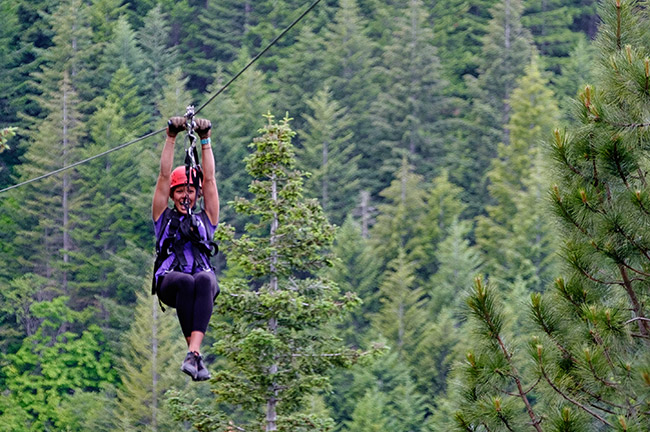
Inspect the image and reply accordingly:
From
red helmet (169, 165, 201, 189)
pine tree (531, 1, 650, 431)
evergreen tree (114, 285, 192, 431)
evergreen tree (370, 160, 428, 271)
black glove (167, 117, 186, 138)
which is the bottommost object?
evergreen tree (370, 160, 428, 271)

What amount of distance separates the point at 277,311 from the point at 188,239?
8.76m

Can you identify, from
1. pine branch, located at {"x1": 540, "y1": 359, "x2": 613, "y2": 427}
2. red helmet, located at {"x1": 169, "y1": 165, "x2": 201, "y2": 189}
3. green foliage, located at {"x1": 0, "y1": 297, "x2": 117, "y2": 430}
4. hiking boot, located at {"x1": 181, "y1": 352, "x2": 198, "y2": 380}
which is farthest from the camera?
green foliage, located at {"x1": 0, "y1": 297, "x2": 117, "y2": 430}

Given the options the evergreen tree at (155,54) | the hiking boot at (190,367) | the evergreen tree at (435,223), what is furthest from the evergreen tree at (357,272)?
the hiking boot at (190,367)

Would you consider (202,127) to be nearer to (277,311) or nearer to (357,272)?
(277,311)

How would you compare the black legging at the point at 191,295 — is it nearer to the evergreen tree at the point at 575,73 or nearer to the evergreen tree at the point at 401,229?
the evergreen tree at the point at 401,229

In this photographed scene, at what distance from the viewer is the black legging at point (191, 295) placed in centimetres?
852

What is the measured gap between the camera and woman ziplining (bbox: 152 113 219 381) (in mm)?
8445

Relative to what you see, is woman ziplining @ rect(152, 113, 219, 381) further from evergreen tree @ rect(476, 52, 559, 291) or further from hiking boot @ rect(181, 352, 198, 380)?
evergreen tree @ rect(476, 52, 559, 291)

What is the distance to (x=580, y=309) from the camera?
10781 mm

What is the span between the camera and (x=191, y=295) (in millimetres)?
8539

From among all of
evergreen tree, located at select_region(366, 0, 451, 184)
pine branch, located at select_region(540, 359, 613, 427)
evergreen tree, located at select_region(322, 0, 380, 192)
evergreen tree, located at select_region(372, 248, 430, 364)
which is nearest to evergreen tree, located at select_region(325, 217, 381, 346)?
evergreen tree, located at select_region(372, 248, 430, 364)

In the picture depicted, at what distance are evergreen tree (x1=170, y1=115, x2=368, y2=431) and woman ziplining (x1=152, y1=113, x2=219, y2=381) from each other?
816cm

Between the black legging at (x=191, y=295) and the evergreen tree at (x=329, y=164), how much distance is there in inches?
2057

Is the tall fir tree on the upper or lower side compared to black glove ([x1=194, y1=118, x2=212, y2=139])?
lower
